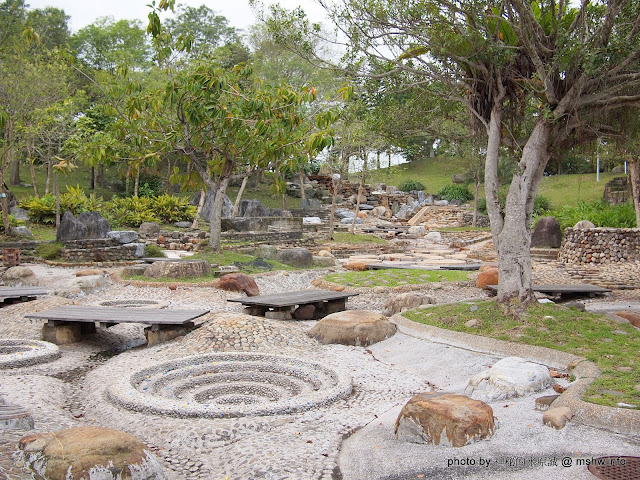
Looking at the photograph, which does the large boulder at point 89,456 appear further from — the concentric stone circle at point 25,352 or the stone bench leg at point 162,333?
the stone bench leg at point 162,333

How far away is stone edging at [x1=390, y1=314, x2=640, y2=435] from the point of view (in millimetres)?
4223

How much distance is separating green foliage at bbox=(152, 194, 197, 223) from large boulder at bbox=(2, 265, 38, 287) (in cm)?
912

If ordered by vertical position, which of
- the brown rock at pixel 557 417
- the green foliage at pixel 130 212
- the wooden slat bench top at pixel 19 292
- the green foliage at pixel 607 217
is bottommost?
the brown rock at pixel 557 417

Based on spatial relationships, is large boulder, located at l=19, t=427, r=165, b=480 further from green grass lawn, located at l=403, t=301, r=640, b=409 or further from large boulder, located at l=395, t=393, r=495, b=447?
green grass lawn, located at l=403, t=301, r=640, b=409

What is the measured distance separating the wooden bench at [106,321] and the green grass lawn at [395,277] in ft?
16.1

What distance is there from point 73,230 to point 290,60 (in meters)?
19.8

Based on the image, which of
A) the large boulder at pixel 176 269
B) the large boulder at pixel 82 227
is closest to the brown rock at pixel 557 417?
the large boulder at pixel 176 269

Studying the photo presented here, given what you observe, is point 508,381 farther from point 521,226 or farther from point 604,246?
point 604,246

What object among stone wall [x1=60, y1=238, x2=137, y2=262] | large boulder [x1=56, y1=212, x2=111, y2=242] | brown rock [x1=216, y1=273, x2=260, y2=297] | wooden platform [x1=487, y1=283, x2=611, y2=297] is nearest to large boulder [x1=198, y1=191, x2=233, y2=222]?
large boulder [x1=56, y1=212, x2=111, y2=242]

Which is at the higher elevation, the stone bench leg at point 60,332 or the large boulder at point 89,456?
the large boulder at point 89,456

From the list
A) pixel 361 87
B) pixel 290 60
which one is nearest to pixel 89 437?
pixel 361 87

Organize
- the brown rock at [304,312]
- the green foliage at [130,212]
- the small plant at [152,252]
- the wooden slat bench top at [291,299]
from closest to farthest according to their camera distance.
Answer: the wooden slat bench top at [291,299]
the brown rock at [304,312]
the small plant at [152,252]
the green foliage at [130,212]

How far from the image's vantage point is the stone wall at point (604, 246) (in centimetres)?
1442

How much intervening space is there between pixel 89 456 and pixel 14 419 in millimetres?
1236
